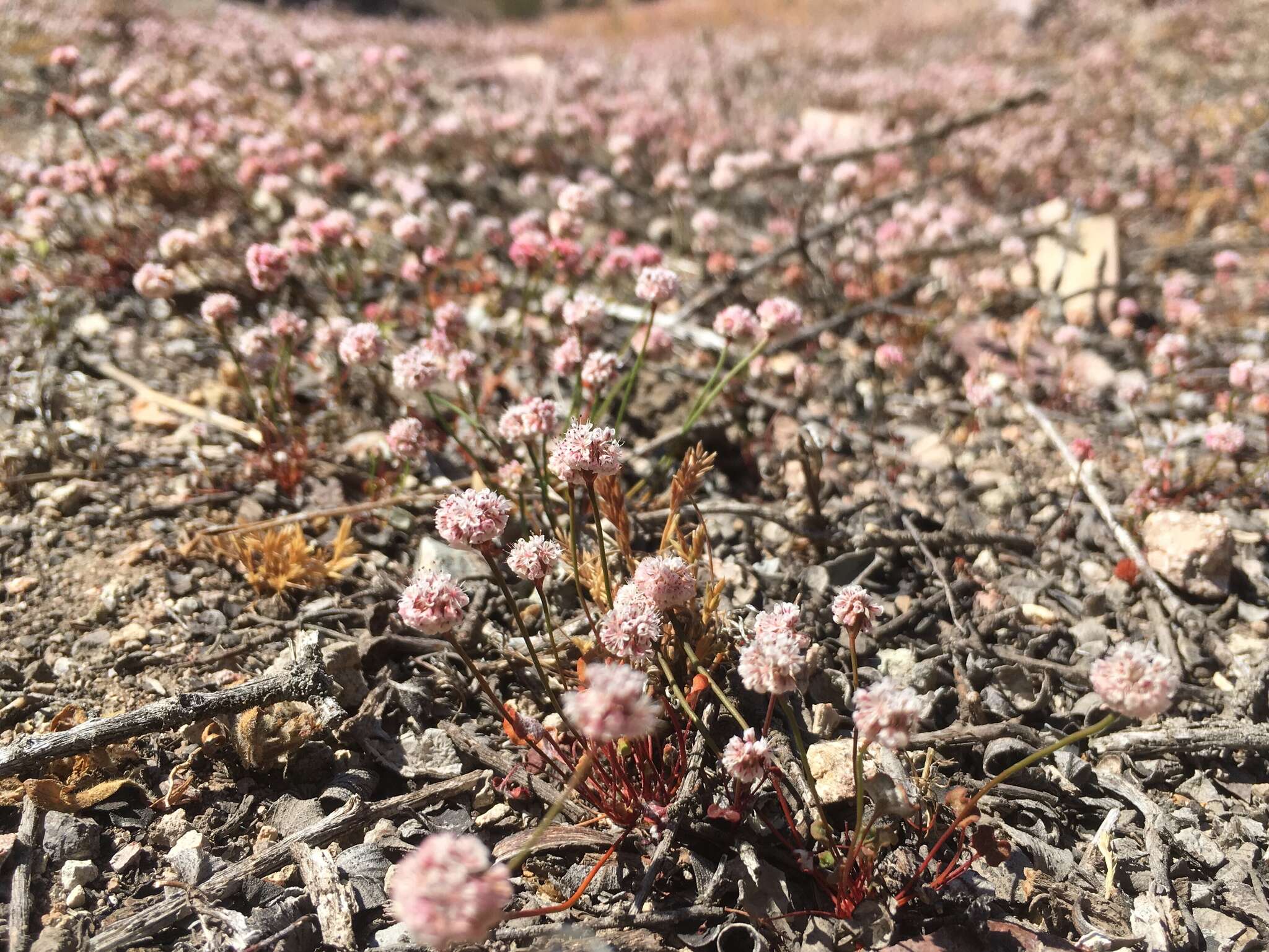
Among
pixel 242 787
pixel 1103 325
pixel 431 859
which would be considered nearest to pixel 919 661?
pixel 431 859

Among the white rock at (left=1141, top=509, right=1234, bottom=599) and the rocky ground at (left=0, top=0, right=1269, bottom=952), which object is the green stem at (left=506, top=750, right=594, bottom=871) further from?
the white rock at (left=1141, top=509, right=1234, bottom=599)

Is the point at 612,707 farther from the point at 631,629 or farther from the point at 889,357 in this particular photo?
the point at 889,357

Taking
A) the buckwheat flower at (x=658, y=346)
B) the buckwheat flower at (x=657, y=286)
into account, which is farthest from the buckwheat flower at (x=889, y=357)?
the buckwheat flower at (x=657, y=286)

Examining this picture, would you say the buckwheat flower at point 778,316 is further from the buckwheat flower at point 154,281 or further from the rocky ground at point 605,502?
the buckwheat flower at point 154,281

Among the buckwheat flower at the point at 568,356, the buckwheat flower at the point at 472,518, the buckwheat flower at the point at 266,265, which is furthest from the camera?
the buckwheat flower at the point at 266,265

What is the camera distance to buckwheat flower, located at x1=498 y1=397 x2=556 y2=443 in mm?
2713

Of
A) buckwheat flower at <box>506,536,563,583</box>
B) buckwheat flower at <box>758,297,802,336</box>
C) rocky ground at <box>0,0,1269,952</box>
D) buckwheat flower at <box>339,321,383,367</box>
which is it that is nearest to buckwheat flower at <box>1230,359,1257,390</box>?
rocky ground at <box>0,0,1269,952</box>

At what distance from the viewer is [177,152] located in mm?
5352

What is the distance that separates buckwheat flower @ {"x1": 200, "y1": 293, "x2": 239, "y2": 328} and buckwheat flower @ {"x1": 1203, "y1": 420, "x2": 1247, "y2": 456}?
4489 mm

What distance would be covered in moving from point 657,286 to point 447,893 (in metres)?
2.35

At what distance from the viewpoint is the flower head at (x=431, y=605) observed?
84.4 inches

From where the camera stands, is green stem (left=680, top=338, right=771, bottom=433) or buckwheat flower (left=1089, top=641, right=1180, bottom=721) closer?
buckwheat flower (left=1089, top=641, right=1180, bottom=721)

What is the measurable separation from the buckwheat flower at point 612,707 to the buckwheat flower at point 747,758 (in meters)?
0.41

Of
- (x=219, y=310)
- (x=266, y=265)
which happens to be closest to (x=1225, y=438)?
(x=266, y=265)
